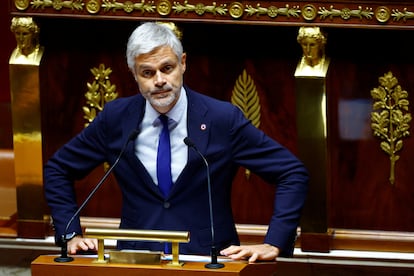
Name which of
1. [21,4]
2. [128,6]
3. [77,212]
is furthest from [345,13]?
[77,212]

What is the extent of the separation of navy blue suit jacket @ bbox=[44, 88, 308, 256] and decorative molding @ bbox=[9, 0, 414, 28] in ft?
2.59

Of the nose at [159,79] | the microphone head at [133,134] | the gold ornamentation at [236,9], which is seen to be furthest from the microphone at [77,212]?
the gold ornamentation at [236,9]

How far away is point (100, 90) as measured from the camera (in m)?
3.52

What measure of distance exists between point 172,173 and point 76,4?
102 centimetres

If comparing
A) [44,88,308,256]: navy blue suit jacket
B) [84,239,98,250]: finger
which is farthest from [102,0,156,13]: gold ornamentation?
[84,239,98,250]: finger

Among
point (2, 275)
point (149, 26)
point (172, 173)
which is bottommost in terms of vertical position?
point (2, 275)

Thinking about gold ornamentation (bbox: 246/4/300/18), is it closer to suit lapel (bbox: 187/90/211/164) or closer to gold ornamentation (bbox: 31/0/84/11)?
gold ornamentation (bbox: 31/0/84/11)

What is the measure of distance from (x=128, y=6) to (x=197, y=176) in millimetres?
989

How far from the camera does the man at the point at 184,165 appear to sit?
8.14 ft

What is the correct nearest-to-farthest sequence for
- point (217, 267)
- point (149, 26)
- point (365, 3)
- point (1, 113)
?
point (217, 267), point (149, 26), point (365, 3), point (1, 113)

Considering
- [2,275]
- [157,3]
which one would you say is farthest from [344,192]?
[2,275]

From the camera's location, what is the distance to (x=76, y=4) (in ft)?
11.2

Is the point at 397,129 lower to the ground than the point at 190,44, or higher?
lower

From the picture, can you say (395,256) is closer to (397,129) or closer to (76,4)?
(397,129)
